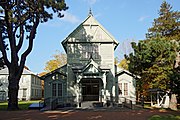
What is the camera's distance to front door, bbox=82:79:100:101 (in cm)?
2531

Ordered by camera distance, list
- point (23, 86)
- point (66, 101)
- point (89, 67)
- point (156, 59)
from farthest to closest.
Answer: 1. point (23, 86)
2. point (66, 101)
3. point (89, 67)
4. point (156, 59)

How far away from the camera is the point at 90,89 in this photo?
83.8 ft

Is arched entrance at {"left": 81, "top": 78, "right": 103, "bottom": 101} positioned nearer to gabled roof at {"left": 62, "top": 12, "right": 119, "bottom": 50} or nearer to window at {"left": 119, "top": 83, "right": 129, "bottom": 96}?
window at {"left": 119, "top": 83, "right": 129, "bottom": 96}

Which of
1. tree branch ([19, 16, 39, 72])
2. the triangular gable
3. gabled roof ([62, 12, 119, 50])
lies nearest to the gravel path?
the triangular gable

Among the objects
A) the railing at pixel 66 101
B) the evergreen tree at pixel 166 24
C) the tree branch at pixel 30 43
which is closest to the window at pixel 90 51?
the railing at pixel 66 101

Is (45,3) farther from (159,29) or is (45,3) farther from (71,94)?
(159,29)

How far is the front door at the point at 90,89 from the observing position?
25312 mm

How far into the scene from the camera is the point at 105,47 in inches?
1014

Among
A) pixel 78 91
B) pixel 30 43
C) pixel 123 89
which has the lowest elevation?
pixel 78 91

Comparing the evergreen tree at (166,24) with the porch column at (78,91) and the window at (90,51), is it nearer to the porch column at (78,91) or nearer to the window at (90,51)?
the window at (90,51)

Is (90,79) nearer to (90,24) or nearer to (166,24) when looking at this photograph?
(90,24)

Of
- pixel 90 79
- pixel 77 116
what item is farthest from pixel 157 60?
pixel 77 116

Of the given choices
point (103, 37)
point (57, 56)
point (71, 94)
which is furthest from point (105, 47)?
point (57, 56)

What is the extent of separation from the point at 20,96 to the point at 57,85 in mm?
28779
